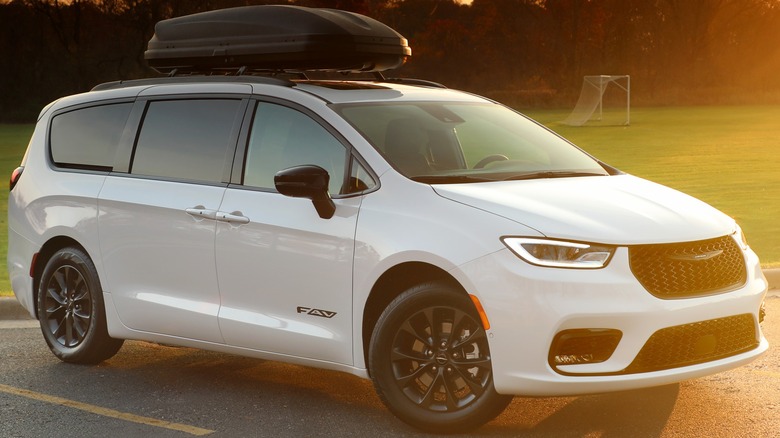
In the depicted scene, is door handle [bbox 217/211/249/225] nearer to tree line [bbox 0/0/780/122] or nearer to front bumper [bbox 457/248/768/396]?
front bumper [bbox 457/248/768/396]

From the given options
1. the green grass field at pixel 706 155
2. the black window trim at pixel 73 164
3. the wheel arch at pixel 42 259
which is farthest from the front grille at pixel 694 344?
the green grass field at pixel 706 155

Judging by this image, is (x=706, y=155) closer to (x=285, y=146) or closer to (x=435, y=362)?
(x=285, y=146)

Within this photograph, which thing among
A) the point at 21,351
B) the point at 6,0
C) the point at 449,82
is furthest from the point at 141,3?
the point at 21,351

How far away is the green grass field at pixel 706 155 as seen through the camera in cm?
1657

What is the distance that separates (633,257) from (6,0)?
73.6 meters

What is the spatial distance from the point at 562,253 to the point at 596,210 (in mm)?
400

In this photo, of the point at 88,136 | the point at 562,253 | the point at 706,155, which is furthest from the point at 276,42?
the point at 706,155

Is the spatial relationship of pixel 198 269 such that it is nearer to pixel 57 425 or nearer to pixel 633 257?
pixel 57 425

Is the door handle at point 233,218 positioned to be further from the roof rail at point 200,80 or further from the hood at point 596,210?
the hood at point 596,210

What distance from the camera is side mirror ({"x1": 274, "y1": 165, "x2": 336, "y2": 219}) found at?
5.93 m

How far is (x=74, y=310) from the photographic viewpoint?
25.4 feet

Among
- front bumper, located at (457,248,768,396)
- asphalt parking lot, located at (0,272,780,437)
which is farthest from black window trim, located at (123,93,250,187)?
front bumper, located at (457,248,768,396)

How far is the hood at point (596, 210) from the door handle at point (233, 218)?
1.22 m

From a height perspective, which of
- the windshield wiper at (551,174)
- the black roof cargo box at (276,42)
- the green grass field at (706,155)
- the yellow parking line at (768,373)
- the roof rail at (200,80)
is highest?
the black roof cargo box at (276,42)
